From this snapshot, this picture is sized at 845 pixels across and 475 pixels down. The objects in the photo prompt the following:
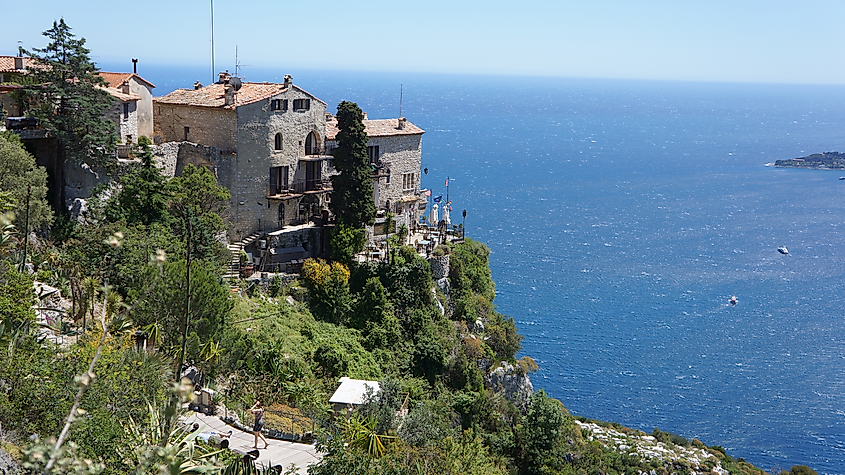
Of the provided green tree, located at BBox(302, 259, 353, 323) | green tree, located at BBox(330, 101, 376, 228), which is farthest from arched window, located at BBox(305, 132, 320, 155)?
green tree, located at BBox(302, 259, 353, 323)

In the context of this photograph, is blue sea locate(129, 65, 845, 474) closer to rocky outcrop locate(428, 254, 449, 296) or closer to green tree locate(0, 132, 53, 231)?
rocky outcrop locate(428, 254, 449, 296)

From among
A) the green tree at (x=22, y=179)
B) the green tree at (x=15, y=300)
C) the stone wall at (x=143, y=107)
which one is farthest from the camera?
the stone wall at (x=143, y=107)

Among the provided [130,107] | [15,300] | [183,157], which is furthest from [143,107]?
[15,300]

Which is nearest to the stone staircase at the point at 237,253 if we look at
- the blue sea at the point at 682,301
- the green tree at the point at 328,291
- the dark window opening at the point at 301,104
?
the green tree at the point at 328,291

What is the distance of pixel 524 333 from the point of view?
267ft

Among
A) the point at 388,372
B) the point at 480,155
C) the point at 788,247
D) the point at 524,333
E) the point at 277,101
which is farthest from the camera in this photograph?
the point at 480,155

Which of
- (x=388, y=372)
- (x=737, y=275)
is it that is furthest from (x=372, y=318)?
(x=737, y=275)

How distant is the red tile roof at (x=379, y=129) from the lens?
52.6 m

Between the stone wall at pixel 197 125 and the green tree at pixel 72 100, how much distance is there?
5.47 m

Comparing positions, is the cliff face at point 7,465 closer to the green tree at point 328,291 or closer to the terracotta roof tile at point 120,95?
the green tree at point 328,291

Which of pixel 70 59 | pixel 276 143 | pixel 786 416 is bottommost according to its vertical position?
pixel 786 416

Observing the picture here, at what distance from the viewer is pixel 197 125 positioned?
1882 inches

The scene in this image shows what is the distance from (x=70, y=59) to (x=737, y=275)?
280 ft

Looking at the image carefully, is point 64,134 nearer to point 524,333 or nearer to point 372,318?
point 372,318
